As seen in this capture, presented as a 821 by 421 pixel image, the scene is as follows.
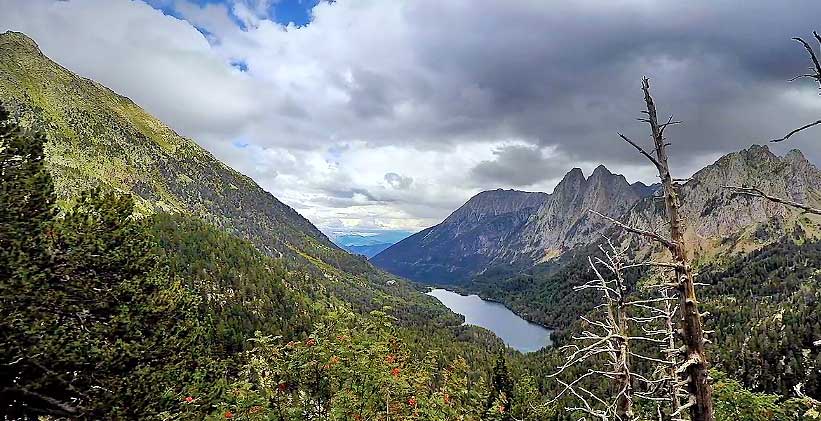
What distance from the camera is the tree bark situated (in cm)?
526

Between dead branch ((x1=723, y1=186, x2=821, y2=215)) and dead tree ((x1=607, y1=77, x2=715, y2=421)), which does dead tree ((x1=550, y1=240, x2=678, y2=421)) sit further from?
dead branch ((x1=723, y1=186, x2=821, y2=215))

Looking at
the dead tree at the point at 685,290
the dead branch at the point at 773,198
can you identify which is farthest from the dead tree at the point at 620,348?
the dead branch at the point at 773,198

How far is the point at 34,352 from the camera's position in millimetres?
13969

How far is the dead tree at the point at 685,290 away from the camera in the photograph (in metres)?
5.26

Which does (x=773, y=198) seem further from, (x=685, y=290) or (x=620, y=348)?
(x=620, y=348)

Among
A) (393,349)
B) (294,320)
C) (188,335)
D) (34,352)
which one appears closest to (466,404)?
(393,349)

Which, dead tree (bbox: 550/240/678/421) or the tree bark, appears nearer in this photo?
the tree bark

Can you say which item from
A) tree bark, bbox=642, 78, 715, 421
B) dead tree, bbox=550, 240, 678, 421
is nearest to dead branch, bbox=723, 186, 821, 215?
tree bark, bbox=642, 78, 715, 421

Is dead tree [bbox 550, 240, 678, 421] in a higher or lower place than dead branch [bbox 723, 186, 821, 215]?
lower

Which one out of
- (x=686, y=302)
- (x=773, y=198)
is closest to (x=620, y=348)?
(x=686, y=302)

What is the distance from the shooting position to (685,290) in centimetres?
539

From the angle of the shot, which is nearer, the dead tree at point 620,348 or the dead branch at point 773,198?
the dead branch at point 773,198

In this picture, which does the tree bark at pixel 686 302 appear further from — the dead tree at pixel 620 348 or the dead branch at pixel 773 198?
the dead branch at pixel 773 198

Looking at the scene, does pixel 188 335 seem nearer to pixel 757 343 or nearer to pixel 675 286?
pixel 675 286
